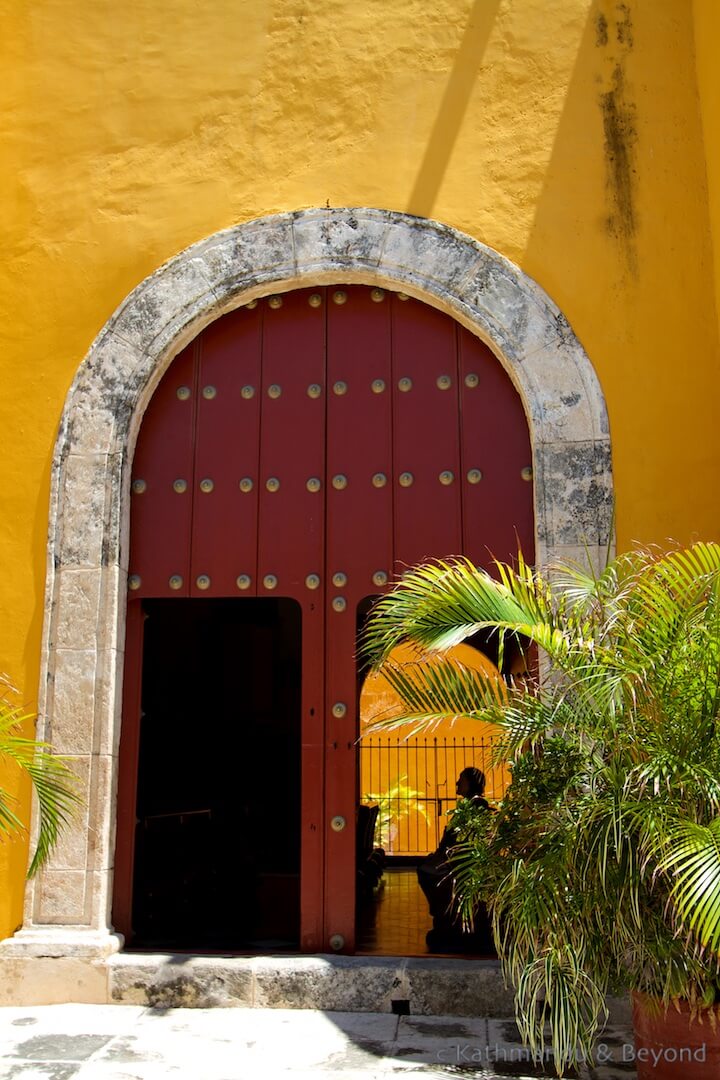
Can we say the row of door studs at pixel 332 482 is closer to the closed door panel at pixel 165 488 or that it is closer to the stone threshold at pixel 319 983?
the closed door panel at pixel 165 488

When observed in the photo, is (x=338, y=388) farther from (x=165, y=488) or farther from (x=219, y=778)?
(x=219, y=778)

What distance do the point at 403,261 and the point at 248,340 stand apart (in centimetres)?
89

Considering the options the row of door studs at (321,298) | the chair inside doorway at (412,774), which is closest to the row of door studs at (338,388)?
the row of door studs at (321,298)

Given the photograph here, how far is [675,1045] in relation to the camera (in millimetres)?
3289

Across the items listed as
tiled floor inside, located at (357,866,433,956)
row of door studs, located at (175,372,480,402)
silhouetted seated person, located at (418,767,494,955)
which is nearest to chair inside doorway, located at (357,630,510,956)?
tiled floor inside, located at (357,866,433,956)

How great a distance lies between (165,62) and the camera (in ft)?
18.4

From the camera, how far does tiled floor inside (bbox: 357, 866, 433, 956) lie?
17.0ft

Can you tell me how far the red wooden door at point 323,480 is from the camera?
16.4 feet

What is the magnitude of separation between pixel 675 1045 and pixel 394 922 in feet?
11.0

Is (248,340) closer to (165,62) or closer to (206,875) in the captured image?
(165,62)

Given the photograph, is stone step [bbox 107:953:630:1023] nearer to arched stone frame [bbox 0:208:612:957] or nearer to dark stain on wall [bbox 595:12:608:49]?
arched stone frame [bbox 0:208:612:957]

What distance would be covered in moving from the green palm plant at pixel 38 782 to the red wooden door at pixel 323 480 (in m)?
0.40

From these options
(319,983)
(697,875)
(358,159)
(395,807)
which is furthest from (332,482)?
(395,807)

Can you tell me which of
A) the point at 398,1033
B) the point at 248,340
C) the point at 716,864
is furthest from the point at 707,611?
the point at 248,340
